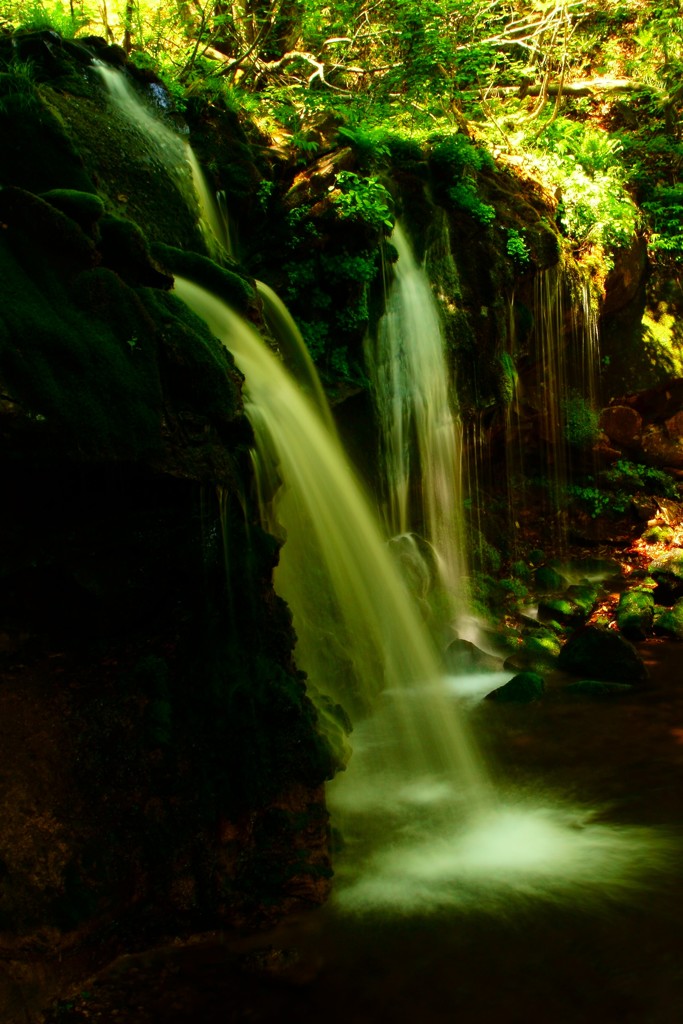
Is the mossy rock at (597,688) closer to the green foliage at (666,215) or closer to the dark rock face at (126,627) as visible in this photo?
the dark rock face at (126,627)

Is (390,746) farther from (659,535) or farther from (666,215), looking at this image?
(666,215)

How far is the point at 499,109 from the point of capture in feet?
42.3

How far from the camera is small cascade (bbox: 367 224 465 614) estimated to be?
29.4ft

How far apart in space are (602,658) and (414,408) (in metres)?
3.79

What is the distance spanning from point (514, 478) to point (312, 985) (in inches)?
396

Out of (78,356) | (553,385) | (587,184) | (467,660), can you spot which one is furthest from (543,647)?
(587,184)

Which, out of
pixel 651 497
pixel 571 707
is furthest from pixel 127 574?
pixel 651 497

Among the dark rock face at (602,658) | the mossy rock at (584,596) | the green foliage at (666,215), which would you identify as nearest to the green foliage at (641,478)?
the mossy rock at (584,596)

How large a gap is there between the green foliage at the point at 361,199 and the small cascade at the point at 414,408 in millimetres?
997

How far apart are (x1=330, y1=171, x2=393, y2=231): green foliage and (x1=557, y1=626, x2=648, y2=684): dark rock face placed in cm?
507

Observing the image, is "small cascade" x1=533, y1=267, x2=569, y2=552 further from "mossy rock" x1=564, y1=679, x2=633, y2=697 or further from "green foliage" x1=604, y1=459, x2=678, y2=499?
"mossy rock" x1=564, y1=679, x2=633, y2=697

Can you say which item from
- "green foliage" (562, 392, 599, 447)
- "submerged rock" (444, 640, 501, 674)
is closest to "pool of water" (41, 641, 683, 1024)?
"submerged rock" (444, 640, 501, 674)

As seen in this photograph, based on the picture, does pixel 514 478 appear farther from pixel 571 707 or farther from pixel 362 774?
pixel 362 774

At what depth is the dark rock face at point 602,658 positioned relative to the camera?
24.2 ft
